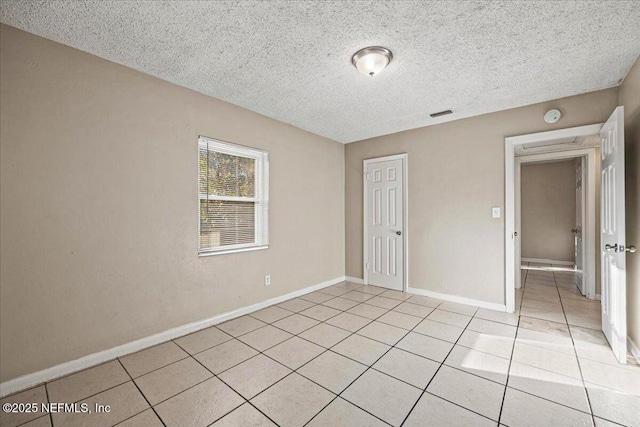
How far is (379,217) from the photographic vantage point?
4660 millimetres

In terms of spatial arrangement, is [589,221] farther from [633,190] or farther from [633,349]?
[633,349]

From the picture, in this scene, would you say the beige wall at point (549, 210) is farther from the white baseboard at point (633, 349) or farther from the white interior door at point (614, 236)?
the white baseboard at point (633, 349)

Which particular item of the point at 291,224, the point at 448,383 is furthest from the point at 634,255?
the point at 291,224

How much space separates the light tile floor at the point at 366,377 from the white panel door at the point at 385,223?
1.27 meters

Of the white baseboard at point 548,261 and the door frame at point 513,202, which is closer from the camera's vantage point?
the door frame at point 513,202

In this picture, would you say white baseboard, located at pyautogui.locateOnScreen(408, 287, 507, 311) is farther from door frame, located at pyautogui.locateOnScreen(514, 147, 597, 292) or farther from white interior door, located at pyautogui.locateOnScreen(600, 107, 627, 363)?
door frame, located at pyautogui.locateOnScreen(514, 147, 597, 292)

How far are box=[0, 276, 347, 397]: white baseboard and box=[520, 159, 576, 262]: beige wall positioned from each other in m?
6.96

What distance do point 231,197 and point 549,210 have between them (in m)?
7.56

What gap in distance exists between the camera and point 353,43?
7.01 ft

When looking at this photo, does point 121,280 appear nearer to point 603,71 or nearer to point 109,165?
point 109,165

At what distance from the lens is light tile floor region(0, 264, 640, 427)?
1.71 metres

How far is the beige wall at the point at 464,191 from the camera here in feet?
11.0

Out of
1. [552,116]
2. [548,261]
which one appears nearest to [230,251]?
[552,116]

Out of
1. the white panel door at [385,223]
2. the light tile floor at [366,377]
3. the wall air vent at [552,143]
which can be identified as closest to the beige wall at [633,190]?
the light tile floor at [366,377]
